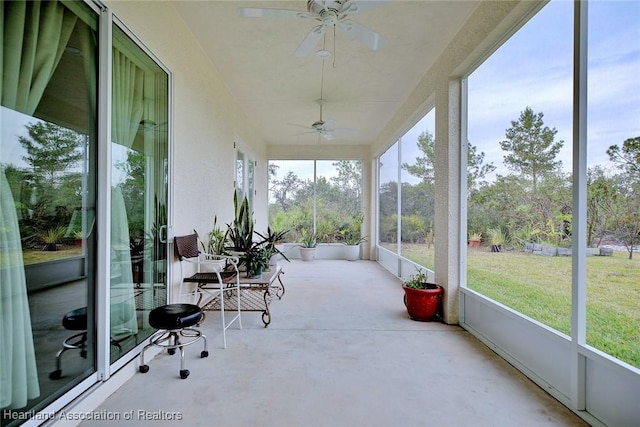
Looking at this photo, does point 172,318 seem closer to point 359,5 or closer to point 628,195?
point 359,5

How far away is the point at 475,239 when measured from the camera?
314 centimetres

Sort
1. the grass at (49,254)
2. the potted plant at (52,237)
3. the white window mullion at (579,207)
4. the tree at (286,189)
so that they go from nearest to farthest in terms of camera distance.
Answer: the grass at (49,254) < the potted plant at (52,237) < the white window mullion at (579,207) < the tree at (286,189)

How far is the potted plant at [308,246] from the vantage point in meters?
7.99

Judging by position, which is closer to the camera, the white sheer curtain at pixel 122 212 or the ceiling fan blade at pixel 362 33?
the white sheer curtain at pixel 122 212

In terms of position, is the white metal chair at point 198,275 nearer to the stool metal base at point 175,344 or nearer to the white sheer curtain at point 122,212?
the stool metal base at point 175,344

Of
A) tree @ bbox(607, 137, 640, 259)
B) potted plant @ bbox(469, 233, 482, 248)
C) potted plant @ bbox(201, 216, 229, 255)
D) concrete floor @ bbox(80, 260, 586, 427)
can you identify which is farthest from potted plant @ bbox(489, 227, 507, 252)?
potted plant @ bbox(201, 216, 229, 255)

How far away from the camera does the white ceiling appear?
2881mm

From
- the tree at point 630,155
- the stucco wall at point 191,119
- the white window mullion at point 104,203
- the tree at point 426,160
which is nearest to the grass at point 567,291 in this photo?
the tree at point 630,155

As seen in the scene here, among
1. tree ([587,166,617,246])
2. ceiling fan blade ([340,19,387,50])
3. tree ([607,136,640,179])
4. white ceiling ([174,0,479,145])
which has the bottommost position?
tree ([587,166,617,246])

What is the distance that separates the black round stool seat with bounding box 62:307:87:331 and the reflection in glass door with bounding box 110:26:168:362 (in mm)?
223

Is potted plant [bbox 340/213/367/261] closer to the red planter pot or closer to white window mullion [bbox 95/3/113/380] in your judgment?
the red planter pot

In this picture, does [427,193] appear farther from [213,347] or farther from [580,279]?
[213,347]

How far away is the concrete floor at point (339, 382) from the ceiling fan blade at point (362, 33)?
2553mm

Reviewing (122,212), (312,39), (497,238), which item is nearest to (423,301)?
(497,238)
